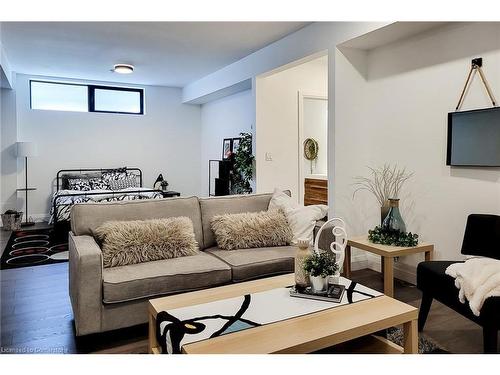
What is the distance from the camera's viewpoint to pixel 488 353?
204cm

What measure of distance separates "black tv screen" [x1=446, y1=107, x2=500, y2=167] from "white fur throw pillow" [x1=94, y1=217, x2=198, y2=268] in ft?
7.21

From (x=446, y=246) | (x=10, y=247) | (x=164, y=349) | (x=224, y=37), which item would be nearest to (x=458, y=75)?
(x=446, y=246)

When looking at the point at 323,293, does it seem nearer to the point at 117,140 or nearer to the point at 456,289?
the point at 456,289

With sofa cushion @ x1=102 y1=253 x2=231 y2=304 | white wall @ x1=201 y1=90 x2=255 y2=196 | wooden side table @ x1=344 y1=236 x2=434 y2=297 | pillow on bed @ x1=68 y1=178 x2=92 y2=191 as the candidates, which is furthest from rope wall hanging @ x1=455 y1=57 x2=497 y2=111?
pillow on bed @ x1=68 y1=178 x2=92 y2=191

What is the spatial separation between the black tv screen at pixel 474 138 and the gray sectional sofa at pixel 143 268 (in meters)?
1.53

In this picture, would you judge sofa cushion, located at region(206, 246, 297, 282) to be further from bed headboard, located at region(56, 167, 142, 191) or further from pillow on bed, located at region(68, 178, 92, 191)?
bed headboard, located at region(56, 167, 142, 191)

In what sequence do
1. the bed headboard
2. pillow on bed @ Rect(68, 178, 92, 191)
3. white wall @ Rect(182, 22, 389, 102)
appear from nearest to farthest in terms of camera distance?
white wall @ Rect(182, 22, 389, 102) < pillow on bed @ Rect(68, 178, 92, 191) < the bed headboard

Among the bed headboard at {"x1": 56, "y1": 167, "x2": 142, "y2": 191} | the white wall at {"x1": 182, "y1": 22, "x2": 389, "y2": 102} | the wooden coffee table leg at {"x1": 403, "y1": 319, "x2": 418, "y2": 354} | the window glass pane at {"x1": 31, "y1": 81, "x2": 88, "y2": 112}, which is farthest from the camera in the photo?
the bed headboard at {"x1": 56, "y1": 167, "x2": 142, "y2": 191}

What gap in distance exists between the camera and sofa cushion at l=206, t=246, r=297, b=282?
107 inches

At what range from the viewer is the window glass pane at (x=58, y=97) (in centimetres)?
686

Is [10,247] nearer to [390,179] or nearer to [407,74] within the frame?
[390,179]

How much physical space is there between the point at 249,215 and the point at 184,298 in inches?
49.6

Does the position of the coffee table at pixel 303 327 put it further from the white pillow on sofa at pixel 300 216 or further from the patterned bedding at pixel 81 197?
the patterned bedding at pixel 81 197

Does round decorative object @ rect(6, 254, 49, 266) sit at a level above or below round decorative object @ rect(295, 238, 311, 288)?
below
